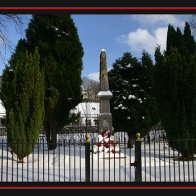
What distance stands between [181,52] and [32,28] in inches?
346

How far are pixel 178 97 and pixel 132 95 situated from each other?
6.97m

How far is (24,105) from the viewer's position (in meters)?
14.0

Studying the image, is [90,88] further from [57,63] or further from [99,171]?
[99,171]

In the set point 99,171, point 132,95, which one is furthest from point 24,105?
point 132,95

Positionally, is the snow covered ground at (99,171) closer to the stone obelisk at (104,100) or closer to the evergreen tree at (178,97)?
the evergreen tree at (178,97)

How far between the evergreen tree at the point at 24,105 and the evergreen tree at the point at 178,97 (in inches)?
198

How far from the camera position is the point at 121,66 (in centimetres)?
2105

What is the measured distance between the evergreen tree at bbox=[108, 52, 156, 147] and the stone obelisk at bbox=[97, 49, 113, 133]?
3.69 m

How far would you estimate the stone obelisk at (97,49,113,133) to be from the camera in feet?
53.1

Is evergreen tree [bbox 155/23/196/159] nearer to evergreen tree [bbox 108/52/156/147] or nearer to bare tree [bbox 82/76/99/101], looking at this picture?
evergreen tree [bbox 108/52/156/147]

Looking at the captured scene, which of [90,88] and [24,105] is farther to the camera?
[90,88]

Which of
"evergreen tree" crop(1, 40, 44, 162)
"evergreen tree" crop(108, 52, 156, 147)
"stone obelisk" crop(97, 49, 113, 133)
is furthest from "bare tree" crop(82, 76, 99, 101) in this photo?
"evergreen tree" crop(1, 40, 44, 162)
